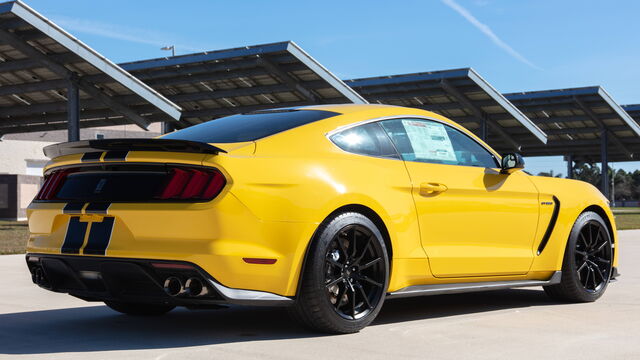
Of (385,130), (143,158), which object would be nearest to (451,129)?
(385,130)

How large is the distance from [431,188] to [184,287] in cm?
189

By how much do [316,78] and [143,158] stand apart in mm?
20294

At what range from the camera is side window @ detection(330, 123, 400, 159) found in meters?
5.77

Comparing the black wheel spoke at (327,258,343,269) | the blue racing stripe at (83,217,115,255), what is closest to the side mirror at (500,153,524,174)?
the black wheel spoke at (327,258,343,269)

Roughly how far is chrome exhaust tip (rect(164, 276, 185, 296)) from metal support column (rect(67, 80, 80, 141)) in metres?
19.0

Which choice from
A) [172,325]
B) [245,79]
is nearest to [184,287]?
[172,325]

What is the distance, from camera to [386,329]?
5738 millimetres

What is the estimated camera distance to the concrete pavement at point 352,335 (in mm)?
4867

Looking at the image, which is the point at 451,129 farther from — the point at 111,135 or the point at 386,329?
the point at 111,135

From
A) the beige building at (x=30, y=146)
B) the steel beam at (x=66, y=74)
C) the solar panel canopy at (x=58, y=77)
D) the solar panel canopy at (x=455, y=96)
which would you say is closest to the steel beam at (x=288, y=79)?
the solar panel canopy at (x=58, y=77)

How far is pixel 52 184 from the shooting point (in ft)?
18.4

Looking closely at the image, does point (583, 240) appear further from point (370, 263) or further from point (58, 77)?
point (58, 77)

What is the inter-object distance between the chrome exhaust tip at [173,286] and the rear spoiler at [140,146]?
2.33 feet

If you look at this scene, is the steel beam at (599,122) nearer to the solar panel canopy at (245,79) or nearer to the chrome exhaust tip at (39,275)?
the solar panel canopy at (245,79)
